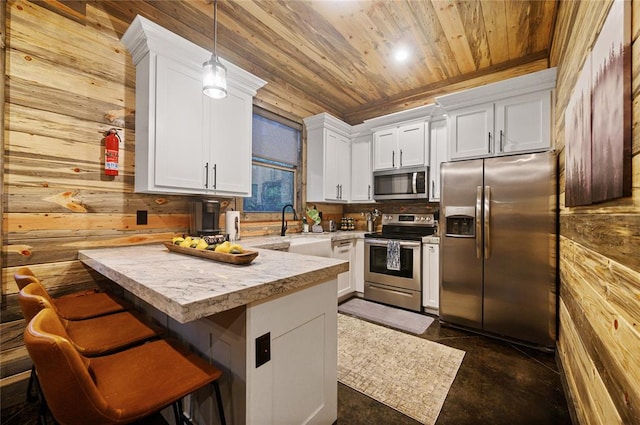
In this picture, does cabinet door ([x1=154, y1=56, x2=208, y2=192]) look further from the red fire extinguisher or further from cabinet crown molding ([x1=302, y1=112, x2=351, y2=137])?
cabinet crown molding ([x1=302, y1=112, x2=351, y2=137])

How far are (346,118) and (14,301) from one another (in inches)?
175

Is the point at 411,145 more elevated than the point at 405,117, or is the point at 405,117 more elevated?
the point at 405,117

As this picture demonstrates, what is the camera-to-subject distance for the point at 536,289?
2.42 metres

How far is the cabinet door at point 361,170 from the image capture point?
4.14 m

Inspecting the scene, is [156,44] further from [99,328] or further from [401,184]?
[401,184]

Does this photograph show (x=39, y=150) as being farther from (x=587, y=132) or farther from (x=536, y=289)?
(x=536, y=289)

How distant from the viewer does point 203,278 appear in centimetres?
113

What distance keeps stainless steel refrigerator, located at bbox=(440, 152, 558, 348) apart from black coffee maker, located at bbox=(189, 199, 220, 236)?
236cm

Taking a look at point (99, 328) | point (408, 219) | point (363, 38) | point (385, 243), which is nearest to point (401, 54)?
point (363, 38)

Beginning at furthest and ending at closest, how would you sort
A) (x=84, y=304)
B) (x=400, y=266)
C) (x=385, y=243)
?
(x=385, y=243)
(x=400, y=266)
(x=84, y=304)

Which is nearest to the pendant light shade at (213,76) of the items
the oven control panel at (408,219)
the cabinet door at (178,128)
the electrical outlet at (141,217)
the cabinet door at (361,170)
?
the cabinet door at (178,128)

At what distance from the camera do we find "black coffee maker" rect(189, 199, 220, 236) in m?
2.49

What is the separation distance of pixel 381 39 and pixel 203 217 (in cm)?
250

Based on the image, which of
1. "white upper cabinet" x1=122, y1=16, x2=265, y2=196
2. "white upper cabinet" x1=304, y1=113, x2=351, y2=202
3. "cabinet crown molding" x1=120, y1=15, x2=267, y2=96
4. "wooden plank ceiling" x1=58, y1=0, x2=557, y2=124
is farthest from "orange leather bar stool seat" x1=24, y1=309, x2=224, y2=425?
"white upper cabinet" x1=304, y1=113, x2=351, y2=202
